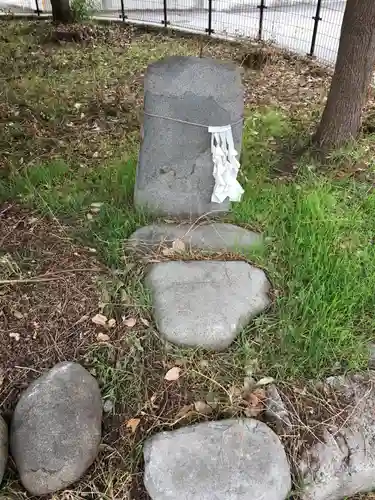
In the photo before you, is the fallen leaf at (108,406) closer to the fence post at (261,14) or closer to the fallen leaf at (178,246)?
the fallen leaf at (178,246)

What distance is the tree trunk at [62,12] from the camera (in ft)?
25.5

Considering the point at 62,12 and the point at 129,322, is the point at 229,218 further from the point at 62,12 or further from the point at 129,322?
the point at 62,12

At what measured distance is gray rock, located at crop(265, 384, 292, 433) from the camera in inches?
96.9

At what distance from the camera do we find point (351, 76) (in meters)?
3.98

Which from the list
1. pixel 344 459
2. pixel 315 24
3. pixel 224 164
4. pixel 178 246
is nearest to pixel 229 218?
pixel 224 164

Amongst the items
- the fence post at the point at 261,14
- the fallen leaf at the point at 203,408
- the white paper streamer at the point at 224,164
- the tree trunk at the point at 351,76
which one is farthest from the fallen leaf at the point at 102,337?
the fence post at the point at 261,14

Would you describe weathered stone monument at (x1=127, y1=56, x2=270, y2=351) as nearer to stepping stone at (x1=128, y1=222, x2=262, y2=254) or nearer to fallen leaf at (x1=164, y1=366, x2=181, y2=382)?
stepping stone at (x1=128, y1=222, x2=262, y2=254)

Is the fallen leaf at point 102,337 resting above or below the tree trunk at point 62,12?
below

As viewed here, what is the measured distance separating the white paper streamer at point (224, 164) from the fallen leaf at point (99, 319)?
3.70 ft

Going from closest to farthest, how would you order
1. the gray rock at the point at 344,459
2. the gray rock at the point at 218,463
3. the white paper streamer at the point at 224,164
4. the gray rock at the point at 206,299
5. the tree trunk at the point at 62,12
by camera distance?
the gray rock at the point at 218,463 → the gray rock at the point at 344,459 → the gray rock at the point at 206,299 → the white paper streamer at the point at 224,164 → the tree trunk at the point at 62,12

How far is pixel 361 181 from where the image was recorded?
395 centimetres

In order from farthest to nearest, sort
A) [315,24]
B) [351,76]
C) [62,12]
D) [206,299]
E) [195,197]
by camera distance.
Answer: [62,12] → [315,24] → [351,76] → [195,197] → [206,299]

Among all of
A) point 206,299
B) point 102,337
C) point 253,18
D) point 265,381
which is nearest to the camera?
point 265,381

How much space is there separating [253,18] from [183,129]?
5.00 metres
